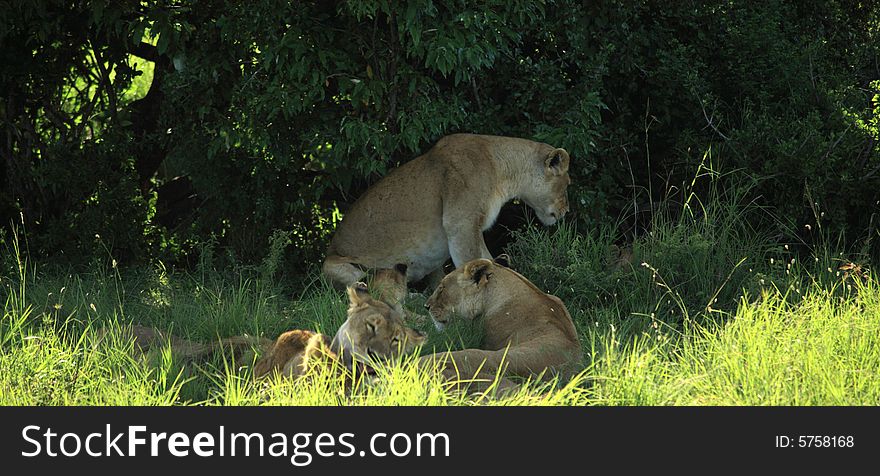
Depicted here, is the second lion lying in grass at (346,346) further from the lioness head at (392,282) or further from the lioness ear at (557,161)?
the lioness ear at (557,161)

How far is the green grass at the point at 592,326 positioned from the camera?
192 inches

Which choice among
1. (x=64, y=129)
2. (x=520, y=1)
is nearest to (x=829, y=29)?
(x=520, y=1)

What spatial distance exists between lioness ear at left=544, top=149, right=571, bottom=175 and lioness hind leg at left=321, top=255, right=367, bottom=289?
1433 millimetres

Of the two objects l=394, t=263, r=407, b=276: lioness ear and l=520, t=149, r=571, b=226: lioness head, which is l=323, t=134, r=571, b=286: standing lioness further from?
l=394, t=263, r=407, b=276: lioness ear

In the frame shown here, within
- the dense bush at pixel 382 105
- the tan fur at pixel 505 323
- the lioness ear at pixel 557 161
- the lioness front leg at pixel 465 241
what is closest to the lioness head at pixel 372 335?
the tan fur at pixel 505 323

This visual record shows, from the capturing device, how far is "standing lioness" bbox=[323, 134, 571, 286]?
25.9ft

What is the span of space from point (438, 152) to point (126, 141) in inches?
102

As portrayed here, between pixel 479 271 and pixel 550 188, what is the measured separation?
172 cm

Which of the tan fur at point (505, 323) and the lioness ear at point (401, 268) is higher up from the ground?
the tan fur at point (505, 323)

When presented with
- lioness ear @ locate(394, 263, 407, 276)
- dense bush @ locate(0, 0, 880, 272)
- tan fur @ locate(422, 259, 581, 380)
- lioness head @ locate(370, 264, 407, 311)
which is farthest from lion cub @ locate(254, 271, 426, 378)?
dense bush @ locate(0, 0, 880, 272)

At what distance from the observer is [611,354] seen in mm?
5137

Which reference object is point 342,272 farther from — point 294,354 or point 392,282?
point 294,354

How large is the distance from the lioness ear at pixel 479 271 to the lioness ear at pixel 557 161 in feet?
5.23
